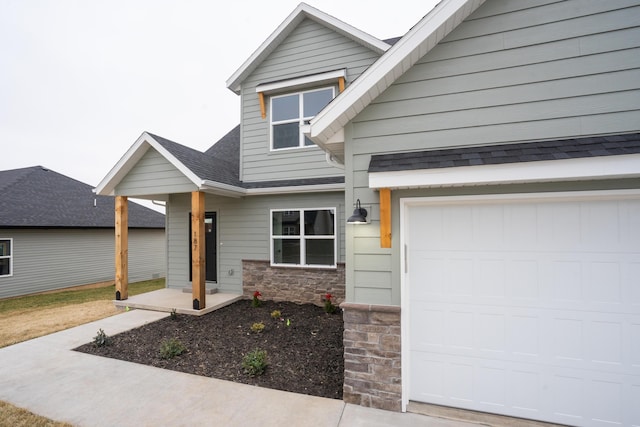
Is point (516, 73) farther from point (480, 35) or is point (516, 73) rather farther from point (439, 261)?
point (439, 261)

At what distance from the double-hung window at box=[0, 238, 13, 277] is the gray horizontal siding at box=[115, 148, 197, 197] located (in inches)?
253

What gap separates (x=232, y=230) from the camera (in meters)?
8.50

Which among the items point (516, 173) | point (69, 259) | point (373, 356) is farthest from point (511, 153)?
point (69, 259)

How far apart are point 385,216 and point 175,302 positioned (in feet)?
21.8

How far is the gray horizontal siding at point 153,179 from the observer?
6.91m

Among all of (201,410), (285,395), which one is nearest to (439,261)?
(285,395)

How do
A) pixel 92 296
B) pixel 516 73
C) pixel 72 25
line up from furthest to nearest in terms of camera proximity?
pixel 72 25, pixel 92 296, pixel 516 73

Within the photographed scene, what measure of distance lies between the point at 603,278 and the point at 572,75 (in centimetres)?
204

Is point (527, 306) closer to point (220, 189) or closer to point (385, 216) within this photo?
point (385, 216)

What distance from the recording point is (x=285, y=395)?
352cm

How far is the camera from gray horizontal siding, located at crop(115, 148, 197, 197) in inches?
272

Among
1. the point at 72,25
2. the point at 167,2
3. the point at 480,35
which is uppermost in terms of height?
the point at 167,2

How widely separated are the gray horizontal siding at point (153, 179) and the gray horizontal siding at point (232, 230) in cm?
171

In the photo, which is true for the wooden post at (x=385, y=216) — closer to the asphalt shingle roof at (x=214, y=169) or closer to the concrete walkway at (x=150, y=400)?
the concrete walkway at (x=150, y=400)
